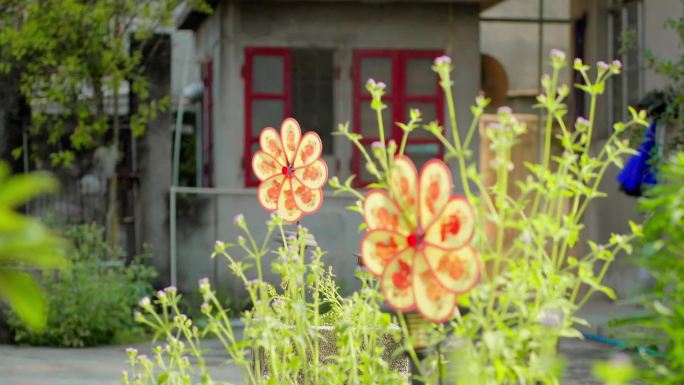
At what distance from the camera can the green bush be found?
12039mm

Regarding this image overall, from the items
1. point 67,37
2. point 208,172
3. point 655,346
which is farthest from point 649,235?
point 208,172

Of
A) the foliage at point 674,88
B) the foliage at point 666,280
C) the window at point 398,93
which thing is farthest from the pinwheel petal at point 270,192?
the window at point 398,93

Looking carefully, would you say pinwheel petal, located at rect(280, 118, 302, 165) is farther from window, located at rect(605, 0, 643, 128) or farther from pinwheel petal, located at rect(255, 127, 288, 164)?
window, located at rect(605, 0, 643, 128)

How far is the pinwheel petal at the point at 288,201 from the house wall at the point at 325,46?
8692 mm

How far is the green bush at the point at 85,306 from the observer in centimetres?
1204

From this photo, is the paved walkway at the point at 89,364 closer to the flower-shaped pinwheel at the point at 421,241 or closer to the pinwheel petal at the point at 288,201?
the pinwheel petal at the point at 288,201

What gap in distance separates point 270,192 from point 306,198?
0.29 meters

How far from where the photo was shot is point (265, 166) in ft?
21.1

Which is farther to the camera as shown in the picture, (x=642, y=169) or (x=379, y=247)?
(x=642, y=169)

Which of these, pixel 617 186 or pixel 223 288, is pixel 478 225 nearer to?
pixel 223 288

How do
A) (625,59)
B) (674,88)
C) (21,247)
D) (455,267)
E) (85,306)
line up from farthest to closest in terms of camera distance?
(625,59) < (674,88) < (85,306) < (455,267) < (21,247)

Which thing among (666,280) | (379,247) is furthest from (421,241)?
(666,280)

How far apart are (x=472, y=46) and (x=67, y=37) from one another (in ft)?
16.7

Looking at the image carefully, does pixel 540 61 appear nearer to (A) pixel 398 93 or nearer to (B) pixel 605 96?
(B) pixel 605 96
